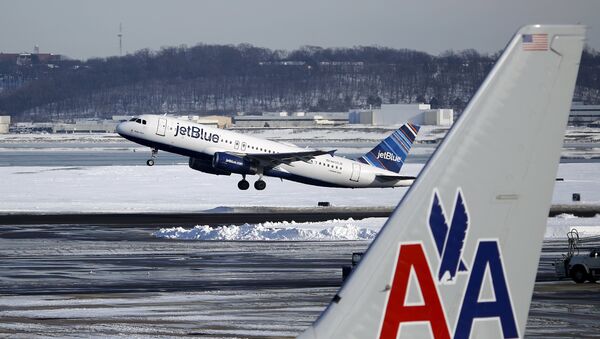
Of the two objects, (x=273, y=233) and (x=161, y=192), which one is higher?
(x=273, y=233)

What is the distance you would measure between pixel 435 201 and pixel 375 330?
0.98 m

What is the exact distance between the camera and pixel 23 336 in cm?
2095

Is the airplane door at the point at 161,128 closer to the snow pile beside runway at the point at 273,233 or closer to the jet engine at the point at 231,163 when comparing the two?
the jet engine at the point at 231,163

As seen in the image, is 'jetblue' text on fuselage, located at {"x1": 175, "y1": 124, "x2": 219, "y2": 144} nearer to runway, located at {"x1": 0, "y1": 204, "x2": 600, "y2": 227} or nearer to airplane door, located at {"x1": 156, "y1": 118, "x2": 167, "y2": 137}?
airplane door, located at {"x1": 156, "y1": 118, "x2": 167, "y2": 137}

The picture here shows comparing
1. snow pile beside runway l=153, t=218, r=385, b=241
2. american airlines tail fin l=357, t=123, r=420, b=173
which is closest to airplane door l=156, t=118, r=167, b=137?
american airlines tail fin l=357, t=123, r=420, b=173

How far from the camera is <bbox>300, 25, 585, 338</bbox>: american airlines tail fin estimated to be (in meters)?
7.98

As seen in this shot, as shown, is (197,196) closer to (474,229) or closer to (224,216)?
(224,216)

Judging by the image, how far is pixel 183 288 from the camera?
2897 cm

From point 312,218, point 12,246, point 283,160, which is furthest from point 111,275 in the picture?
point 283,160

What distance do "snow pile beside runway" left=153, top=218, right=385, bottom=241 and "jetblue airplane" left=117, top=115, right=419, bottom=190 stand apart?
739 inches

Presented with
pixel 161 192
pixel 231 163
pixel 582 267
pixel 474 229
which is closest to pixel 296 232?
pixel 582 267

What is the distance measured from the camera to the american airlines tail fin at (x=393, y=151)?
69.6 metres

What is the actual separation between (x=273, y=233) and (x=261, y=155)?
22.0 meters

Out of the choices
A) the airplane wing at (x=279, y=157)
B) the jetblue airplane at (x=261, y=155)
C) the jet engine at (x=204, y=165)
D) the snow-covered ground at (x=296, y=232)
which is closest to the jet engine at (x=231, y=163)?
the jetblue airplane at (x=261, y=155)
